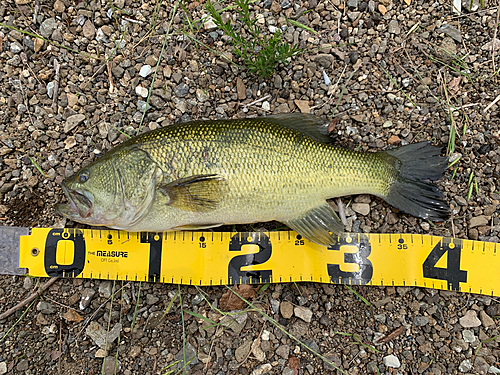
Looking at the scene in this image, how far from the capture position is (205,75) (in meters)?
3.22

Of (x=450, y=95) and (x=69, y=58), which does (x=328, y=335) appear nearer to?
(x=450, y=95)

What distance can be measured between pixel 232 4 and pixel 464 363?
14.2 feet

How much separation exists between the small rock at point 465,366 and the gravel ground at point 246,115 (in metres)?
0.01

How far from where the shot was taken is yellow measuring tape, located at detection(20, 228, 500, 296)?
Answer: 2869 millimetres

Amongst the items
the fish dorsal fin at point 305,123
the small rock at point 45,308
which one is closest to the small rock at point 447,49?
the fish dorsal fin at point 305,123

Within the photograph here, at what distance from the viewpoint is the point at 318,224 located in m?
2.84

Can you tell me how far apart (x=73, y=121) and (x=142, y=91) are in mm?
810

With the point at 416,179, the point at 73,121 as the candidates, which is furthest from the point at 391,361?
the point at 73,121

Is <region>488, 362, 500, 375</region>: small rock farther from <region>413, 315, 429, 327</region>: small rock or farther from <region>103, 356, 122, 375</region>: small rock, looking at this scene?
<region>103, 356, 122, 375</region>: small rock

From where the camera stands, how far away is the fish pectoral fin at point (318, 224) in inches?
111

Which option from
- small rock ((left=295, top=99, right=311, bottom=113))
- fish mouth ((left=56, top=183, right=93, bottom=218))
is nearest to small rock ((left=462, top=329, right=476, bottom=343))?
small rock ((left=295, top=99, right=311, bottom=113))

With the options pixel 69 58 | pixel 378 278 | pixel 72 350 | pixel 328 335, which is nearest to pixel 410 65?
pixel 378 278

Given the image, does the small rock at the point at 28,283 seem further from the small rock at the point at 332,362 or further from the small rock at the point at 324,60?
the small rock at the point at 324,60

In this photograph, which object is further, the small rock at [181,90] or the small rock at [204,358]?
the small rock at [181,90]
